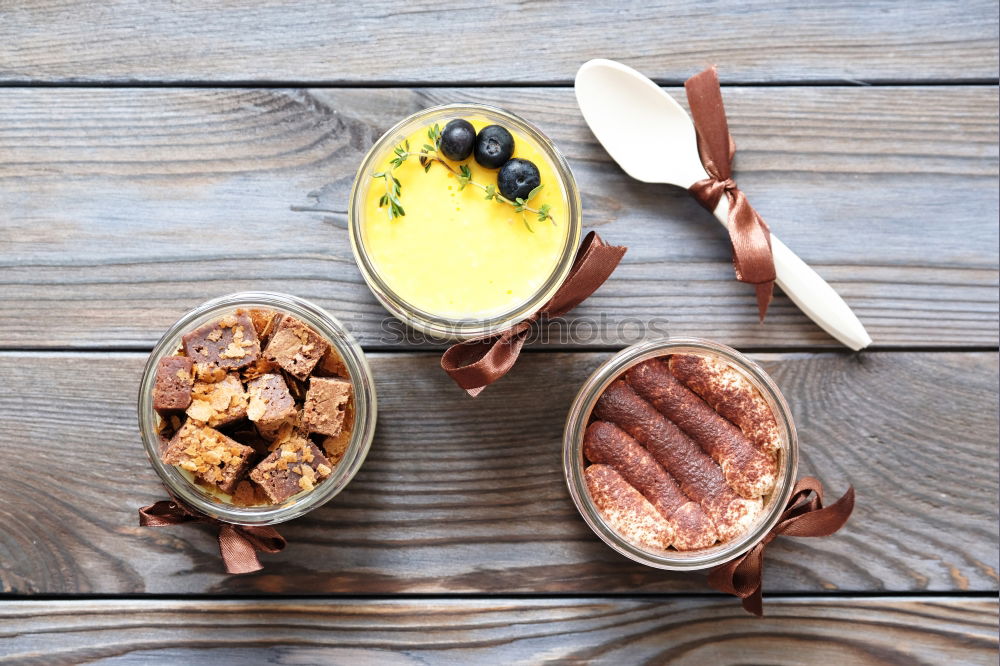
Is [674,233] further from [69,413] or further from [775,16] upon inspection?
[69,413]

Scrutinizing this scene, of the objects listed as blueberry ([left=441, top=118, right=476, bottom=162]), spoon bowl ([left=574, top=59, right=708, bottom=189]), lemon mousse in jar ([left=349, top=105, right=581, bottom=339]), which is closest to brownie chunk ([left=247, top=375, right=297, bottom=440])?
lemon mousse in jar ([left=349, top=105, right=581, bottom=339])

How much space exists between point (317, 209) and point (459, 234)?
0.95 feet

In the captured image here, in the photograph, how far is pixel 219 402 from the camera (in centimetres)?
98

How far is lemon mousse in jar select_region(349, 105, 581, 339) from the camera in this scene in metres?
1.04

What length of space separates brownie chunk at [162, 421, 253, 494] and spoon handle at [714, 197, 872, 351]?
81 centimetres

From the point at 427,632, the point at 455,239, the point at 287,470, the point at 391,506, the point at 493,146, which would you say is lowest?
the point at 427,632

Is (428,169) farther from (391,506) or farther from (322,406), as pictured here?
(391,506)

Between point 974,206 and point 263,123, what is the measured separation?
1182 millimetres

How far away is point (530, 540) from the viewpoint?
1207 mm

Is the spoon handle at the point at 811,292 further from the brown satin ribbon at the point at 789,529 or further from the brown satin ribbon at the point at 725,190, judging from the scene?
the brown satin ribbon at the point at 789,529

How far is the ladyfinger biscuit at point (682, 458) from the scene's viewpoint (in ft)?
3.55

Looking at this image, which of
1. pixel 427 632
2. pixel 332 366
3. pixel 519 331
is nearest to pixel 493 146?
pixel 519 331

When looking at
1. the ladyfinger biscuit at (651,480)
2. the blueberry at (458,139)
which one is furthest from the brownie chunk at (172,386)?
the ladyfinger biscuit at (651,480)

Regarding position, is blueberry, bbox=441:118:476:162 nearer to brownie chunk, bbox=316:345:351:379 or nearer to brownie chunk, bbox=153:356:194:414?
brownie chunk, bbox=316:345:351:379
